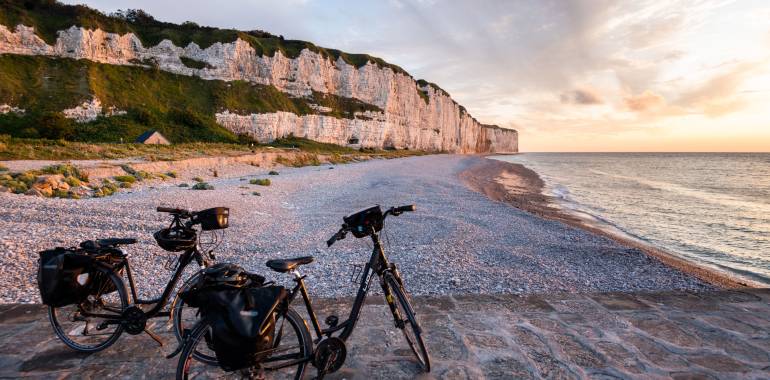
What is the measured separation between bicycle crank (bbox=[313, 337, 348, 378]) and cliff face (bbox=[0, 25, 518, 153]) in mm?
66794

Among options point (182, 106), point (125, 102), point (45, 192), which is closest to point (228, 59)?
point (182, 106)

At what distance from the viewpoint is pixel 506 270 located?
820 centimetres

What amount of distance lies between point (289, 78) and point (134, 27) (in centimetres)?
2934

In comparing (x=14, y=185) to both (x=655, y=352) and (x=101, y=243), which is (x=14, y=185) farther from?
(x=655, y=352)

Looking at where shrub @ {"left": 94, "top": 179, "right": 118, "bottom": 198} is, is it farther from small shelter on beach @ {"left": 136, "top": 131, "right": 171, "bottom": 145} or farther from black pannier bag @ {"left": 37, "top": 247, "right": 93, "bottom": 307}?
small shelter on beach @ {"left": 136, "top": 131, "right": 171, "bottom": 145}

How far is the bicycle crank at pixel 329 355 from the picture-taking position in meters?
3.31

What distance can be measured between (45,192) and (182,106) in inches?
2052

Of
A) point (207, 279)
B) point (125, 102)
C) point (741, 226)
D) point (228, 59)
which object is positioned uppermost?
point (228, 59)

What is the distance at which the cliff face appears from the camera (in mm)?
56031

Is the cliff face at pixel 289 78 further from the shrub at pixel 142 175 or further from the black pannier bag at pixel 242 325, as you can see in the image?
the black pannier bag at pixel 242 325

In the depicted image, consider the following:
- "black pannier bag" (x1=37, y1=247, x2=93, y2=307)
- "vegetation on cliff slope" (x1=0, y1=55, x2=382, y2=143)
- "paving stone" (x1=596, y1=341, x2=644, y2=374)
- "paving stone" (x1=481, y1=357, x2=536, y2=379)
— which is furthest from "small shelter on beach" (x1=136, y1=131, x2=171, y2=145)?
"paving stone" (x1=596, y1=341, x2=644, y2=374)

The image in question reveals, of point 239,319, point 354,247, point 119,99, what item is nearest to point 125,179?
point 354,247

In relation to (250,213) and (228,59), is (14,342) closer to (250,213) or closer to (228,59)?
(250,213)

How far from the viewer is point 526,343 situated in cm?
446
